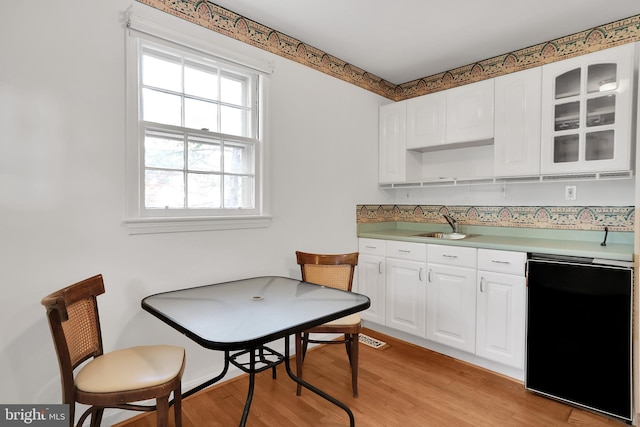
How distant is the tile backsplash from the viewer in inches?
100

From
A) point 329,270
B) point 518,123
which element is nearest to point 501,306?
point 329,270

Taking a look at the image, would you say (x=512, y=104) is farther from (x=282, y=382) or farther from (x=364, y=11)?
(x=282, y=382)

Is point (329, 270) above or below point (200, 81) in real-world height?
below

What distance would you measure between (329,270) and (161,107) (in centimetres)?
157

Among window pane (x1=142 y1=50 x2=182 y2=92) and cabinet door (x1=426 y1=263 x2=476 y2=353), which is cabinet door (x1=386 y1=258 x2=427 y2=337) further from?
window pane (x1=142 y1=50 x2=182 y2=92)

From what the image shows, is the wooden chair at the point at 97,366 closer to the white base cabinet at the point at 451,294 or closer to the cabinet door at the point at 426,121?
the white base cabinet at the point at 451,294

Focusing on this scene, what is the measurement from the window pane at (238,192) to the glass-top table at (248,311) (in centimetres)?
61

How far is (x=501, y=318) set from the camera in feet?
8.23

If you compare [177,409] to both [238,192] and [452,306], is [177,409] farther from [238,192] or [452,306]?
[452,306]

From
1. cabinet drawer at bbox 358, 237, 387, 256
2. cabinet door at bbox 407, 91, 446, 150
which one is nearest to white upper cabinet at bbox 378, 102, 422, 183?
cabinet door at bbox 407, 91, 446, 150

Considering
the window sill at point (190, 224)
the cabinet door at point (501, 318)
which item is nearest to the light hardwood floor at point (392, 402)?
the cabinet door at point (501, 318)

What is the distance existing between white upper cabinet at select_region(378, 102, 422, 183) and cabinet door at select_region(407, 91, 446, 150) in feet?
0.26

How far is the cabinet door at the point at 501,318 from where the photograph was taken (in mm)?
2416

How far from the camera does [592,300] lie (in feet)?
6.80
